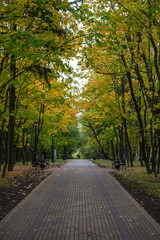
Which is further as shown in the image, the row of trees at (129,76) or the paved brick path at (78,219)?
the row of trees at (129,76)

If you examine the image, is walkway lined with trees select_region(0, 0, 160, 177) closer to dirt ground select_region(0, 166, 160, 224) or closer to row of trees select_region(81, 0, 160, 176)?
row of trees select_region(81, 0, 160, 176)

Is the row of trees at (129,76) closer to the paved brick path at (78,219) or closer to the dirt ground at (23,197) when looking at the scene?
the dirt ground at (23,197)

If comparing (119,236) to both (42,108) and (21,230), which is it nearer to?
(21,230)

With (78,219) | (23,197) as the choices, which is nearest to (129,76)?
(23,197)

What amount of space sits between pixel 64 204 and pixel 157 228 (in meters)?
3.11

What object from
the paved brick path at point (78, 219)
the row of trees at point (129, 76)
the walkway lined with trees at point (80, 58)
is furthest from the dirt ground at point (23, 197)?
the row of trees at point (129, 76)

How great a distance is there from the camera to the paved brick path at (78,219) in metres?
5.06

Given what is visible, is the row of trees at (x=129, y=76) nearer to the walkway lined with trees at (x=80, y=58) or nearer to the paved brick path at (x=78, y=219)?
the walkway lined with trees at (x=80, y=58)

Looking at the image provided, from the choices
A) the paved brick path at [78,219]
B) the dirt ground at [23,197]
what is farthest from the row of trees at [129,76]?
the paved brick path at [78,219]

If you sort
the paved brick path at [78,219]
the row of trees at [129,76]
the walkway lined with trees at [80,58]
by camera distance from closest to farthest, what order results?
the paved brick path at [78,219] → the walkway lined with trees at [80,58] → the row of trees at [129,76]

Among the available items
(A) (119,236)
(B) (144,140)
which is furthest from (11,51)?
(B) (144,140)

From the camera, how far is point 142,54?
14578mm

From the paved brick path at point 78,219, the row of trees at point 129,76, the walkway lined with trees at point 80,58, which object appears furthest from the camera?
the row of trees at point 129,76

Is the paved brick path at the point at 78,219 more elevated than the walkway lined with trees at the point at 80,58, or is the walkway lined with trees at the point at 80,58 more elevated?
the walkway lined with trees at the point at 80,58
